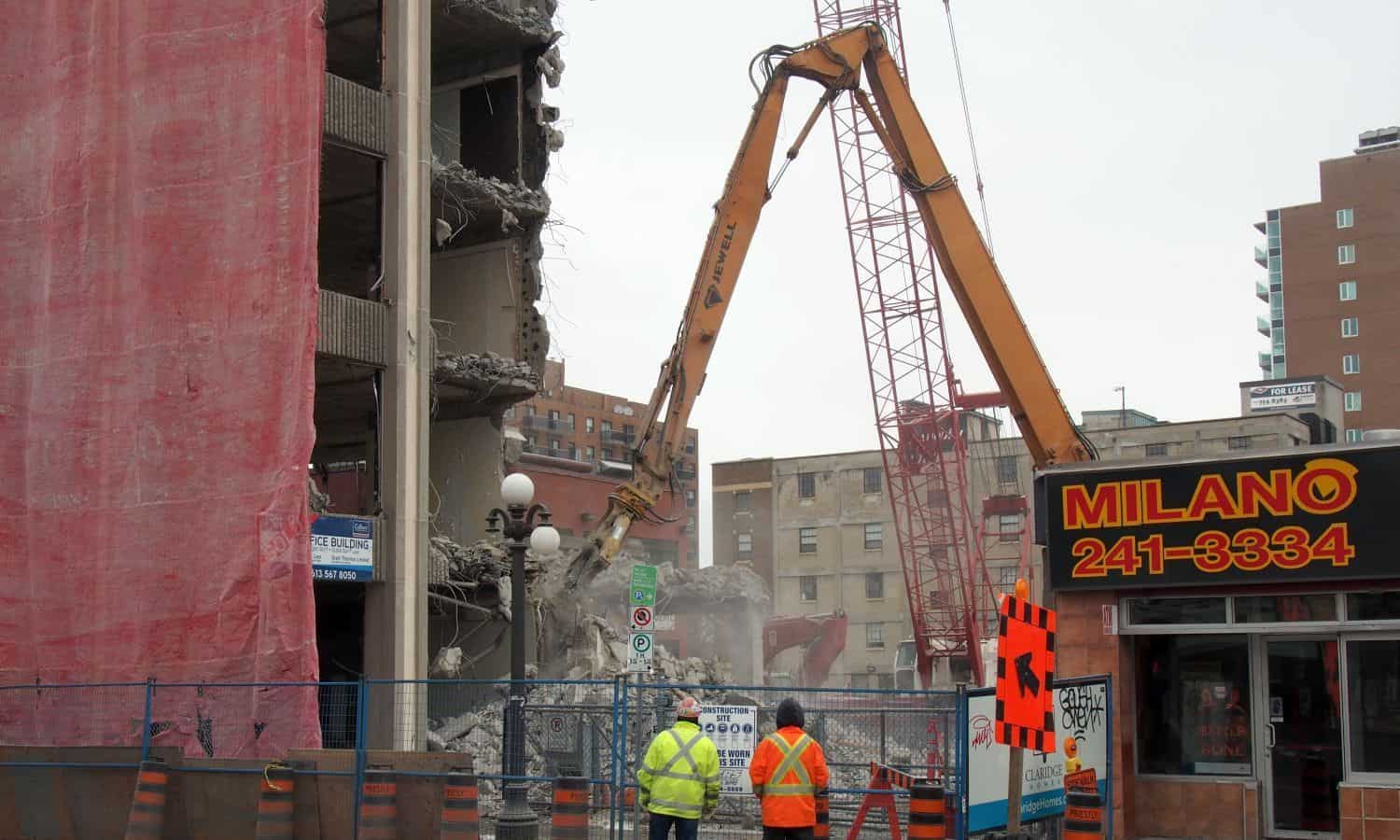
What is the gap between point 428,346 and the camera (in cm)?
2850

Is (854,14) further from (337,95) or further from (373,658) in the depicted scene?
(373,658)

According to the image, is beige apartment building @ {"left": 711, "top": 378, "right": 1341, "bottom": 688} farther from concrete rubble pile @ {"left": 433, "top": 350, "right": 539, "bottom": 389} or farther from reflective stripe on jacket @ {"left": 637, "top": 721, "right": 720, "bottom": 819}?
reflective stripe on jacket @ {"left": 637, "top": 721, "right": 720, "bottom": 819}

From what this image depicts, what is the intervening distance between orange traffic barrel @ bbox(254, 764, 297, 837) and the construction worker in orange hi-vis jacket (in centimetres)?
694

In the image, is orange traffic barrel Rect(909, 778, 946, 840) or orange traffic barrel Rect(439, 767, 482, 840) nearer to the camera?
orange traffic barrel Rect(909, 778, 946, 840)

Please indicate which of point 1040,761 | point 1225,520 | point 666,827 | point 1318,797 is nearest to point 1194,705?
point 1318,797

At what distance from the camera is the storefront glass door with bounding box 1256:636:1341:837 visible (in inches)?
622

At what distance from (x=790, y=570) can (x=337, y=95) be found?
71374 mm

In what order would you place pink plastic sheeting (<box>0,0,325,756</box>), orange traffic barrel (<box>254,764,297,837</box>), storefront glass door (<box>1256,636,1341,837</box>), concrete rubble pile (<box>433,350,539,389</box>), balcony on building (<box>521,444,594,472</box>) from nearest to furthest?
1. storefront glass door (<box>1256,636,1341,837</box>)
2. orange traffic barrel (<box>254,764,297,837</box>)
3. pink plastic sheeting (<box>0,0,325,756</box>)
4. concrete rubble pile (<box>433,350,539,389</box>)
5. balcony on building (<box>521,444,594,472</box>)

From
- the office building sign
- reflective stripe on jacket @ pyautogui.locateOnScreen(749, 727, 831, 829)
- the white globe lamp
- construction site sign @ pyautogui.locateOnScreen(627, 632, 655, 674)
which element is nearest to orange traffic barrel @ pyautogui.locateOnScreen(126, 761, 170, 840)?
the white globe lamp

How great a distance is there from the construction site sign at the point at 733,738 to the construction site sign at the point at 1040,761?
18.2 feet

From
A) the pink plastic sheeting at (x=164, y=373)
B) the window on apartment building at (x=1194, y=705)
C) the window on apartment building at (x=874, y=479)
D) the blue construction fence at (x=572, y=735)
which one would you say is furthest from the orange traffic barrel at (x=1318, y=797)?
the window on apartment building at (x=874, y=479)

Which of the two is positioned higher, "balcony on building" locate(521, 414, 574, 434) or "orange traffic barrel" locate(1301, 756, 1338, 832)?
"balcony on building" locate(521, 414, 574, 434)

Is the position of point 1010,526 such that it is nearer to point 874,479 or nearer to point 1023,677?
point 874,479

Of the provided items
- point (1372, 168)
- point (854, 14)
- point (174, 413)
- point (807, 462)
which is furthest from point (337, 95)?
point (1372, 168)
